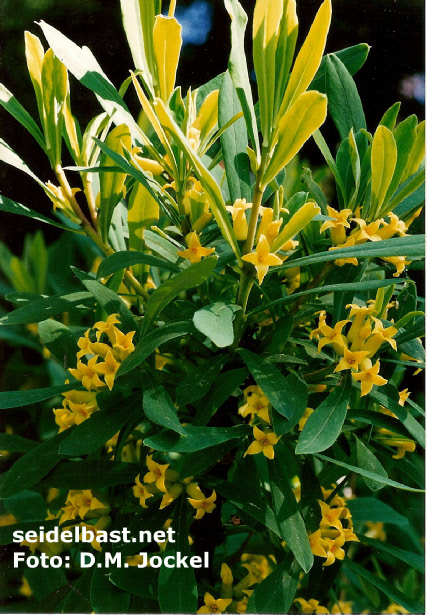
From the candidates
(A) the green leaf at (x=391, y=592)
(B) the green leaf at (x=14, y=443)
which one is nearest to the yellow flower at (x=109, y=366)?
(B) the green leaf at (x=14, y=443)

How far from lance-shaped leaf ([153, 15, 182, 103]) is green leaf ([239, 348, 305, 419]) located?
263 mm

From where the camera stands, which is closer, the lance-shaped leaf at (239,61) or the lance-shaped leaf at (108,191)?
the lance-shaped leaf at (239,61)

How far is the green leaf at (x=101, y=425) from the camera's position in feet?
1.94

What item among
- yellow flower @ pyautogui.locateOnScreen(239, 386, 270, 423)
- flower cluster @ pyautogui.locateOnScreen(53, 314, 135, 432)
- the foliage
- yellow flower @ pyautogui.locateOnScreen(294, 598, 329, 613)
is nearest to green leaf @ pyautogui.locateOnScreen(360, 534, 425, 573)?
the foliage

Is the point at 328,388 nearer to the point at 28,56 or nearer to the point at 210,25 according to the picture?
the point at 28,56

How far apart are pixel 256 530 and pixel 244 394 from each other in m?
0.18

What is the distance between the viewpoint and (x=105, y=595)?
69 cm

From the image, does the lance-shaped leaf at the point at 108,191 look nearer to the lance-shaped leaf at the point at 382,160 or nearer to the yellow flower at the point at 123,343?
the yellow flower at the point at 123,343

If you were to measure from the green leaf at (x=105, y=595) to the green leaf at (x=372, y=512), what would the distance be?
0.36 metres

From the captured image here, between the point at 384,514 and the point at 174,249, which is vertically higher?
the point at 174,249

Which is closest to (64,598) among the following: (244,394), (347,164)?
(244,394)

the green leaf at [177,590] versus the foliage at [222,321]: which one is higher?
the foliage at [222,321]

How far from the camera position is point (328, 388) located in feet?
2.34

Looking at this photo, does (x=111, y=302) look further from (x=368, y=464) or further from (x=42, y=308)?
(x=368, y=464)
